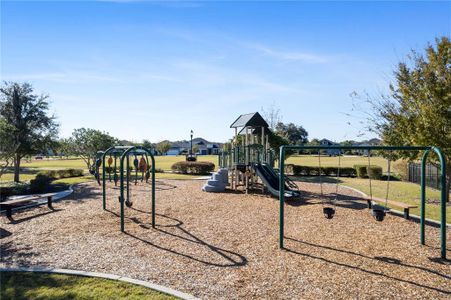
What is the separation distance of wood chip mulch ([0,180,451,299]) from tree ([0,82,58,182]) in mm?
11691

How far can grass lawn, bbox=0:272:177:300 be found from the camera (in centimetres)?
457

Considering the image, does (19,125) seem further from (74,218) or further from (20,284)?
(20,284)

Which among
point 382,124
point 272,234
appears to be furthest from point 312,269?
point 382,124

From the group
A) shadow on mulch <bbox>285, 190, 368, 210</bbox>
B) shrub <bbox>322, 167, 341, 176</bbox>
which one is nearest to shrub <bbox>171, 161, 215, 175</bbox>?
shrub <bbox>322, 167, 341, 176</bbox>


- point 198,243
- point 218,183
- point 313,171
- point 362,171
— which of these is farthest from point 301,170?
point 198,243

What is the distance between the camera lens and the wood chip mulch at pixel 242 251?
5008 mm

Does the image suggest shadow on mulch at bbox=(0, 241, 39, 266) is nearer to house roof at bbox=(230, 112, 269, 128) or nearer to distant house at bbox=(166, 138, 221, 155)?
house roof at bbox=(230, 112, 269, 128)

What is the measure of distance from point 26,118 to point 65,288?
19936mm

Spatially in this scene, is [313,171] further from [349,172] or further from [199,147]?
[199,147]

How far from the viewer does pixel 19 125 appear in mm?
20766

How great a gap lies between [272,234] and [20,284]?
5.19 m

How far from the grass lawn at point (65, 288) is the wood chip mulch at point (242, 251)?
424 millimetres

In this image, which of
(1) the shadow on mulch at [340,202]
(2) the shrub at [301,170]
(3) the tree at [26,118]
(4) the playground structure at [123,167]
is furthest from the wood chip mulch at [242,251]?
(2) the shrub at [301,170]

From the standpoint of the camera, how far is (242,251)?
663cm
